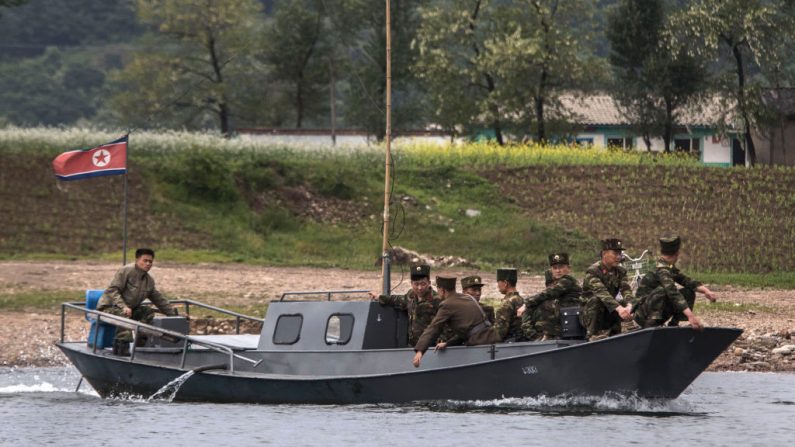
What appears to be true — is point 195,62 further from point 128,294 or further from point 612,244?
point 612,244

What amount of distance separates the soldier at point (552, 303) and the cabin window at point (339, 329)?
2.64 metres

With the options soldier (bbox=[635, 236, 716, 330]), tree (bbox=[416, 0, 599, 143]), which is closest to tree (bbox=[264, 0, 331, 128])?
tree (bbox=[416, 0, 599, 143])

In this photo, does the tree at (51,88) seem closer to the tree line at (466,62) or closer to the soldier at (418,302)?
the tree line at (466,62)

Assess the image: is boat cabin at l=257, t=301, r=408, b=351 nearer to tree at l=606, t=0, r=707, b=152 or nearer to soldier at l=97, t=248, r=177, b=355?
soldier at l=97, t=248, r=177, b=355

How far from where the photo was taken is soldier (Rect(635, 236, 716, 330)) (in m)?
21.6

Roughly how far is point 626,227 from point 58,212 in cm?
1671

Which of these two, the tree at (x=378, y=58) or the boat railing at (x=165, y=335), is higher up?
the tree at (x=378, y=58)

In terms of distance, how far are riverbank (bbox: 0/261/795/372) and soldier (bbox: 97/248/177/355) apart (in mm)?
5869

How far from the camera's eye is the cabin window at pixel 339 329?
24.1 meters

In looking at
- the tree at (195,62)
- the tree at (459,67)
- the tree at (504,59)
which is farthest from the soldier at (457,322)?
the tree at (195,62)

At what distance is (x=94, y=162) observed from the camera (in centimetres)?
3294

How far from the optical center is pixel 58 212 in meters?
47.3

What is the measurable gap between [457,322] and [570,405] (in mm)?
2001

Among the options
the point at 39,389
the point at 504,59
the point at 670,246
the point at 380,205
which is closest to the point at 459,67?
the point at 504,59
